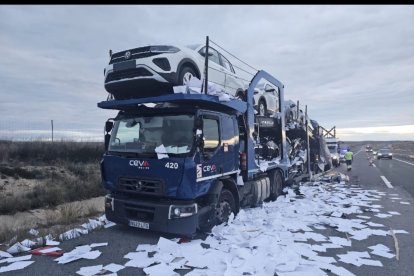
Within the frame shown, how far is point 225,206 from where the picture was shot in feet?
22.6

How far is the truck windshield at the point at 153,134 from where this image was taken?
6.00 metres

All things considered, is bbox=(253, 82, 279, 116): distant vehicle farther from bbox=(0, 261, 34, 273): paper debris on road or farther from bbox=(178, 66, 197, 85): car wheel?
bbox=(0, 261, 34, 273): paper debris on road

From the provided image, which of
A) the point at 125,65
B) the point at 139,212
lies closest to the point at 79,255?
the point at 139,212

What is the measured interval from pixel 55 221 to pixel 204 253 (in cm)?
456

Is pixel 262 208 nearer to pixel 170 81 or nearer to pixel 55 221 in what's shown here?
pixel 170 81

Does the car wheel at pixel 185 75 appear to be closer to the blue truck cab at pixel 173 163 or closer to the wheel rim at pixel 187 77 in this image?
the wheel rim at pixel 187 77

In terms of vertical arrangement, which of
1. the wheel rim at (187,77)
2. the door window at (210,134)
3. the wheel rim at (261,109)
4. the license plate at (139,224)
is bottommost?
the license plate at (139,224)

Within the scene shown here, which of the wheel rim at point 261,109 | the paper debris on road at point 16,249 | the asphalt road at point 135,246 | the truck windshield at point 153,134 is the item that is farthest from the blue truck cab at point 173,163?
the wheel rim at point 261,109

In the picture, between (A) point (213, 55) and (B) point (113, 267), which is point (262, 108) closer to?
(A) point (213, 55)

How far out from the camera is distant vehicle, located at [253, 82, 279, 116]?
373 inches

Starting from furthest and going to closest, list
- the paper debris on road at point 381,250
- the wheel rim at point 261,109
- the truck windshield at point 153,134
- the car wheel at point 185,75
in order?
the wheel rim at point 261,109, the car wheel at point 185,75, the truck windshield at point 153,134, the paper debris on road at point 381,250

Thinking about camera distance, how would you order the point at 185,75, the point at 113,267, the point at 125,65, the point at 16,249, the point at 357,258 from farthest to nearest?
the point at 185,75 → the point at 125,65 → the point at 16,249 → the point at 357,258 → the point at 113,267

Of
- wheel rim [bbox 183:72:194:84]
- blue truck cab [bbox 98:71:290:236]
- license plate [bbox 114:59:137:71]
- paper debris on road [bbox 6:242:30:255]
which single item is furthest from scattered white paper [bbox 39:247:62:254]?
wheel rim [bbox 183:72:194:84]

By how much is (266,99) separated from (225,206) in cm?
444
